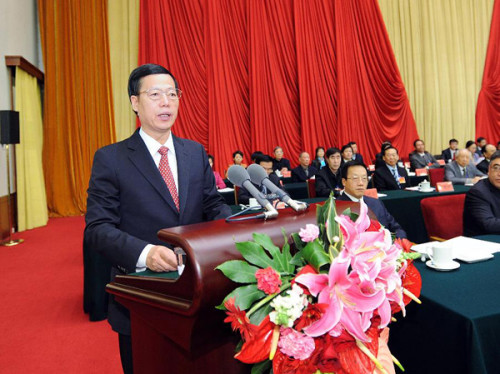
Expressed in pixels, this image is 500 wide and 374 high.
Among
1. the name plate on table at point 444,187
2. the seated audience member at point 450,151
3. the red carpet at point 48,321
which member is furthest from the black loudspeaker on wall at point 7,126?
the seated audience member at point 450,151

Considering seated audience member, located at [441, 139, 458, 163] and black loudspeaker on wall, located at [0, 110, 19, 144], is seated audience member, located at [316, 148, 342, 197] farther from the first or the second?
seated audience member, located at [441, 139, 458, 163]

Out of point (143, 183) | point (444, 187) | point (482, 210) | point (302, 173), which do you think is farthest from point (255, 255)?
point (302, 173)

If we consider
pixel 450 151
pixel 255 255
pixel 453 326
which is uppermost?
pixel 450 151

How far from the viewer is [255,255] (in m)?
0.66

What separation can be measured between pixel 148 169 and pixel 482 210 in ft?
7.56

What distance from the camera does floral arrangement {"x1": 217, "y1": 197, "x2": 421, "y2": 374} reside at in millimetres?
577

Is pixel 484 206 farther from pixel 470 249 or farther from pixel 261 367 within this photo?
pixel 261 367

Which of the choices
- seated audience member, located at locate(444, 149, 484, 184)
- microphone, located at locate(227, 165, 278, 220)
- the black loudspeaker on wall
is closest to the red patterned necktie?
microphone, located at locate(227, 165, 278, 220)

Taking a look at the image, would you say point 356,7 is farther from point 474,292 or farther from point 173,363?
point 173,363

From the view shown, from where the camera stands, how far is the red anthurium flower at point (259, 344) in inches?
23.3

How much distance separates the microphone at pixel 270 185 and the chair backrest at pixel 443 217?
2260mm

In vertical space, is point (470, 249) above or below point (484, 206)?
below

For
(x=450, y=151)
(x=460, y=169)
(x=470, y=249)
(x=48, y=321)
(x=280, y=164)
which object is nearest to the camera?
(x=470, y=249)

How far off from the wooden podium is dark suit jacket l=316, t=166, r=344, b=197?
4.02 m
